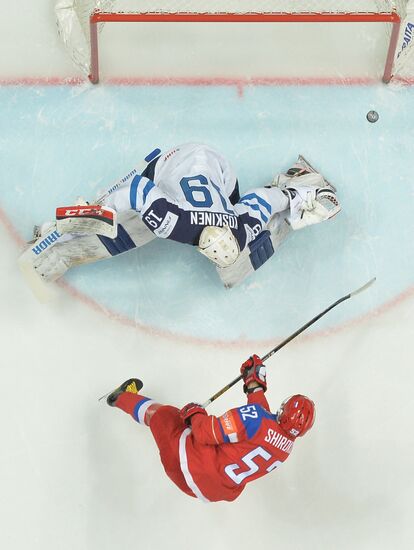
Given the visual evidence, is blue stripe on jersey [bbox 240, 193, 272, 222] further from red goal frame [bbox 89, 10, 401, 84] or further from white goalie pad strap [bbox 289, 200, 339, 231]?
red goal frame [bbox 89, 10, 401, 84]

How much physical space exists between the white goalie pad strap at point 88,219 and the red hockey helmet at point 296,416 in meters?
1.07

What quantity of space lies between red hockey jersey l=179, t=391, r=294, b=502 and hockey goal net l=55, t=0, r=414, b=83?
1816 mm

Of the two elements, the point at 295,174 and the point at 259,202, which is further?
the point at 295,174

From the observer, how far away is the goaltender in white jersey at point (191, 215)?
4.67 metres

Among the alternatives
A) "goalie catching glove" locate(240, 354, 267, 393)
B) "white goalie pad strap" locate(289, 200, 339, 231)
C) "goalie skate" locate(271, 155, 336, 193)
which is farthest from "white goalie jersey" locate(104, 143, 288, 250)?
"goalie catching glove" locate(240, 354, 267, 393)

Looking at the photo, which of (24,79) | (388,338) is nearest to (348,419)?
(388,338)

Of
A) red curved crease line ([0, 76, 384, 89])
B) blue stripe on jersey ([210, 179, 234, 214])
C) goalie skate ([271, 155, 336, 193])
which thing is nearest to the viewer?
blue stripe on jersey ([210, 179, 234, 214])

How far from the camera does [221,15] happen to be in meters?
5.10

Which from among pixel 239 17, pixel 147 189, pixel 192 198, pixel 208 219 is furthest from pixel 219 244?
pixel 239 17

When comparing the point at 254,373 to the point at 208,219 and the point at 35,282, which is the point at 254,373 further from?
the point at 35,282

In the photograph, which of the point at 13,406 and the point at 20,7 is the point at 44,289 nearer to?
the point at 13,406

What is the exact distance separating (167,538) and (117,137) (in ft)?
6.73

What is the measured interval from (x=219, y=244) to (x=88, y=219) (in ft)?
1.93

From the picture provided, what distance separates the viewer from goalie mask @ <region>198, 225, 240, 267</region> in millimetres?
4617
